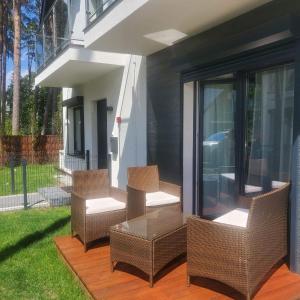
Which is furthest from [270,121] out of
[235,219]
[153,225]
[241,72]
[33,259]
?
[33,259]

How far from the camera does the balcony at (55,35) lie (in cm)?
718

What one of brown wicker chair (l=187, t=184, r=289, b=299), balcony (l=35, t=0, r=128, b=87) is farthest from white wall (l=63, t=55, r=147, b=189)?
brown wicker chair (l=187, t=184, r=289, b=299)

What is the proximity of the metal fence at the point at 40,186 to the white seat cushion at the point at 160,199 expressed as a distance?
2723 millimetres

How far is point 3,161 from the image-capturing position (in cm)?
1388

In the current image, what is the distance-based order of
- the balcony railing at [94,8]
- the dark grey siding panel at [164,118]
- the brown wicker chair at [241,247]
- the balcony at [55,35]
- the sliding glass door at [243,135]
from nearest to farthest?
the brown wicker chair at [241,247] < the sliding glass door at [243,135] < the balcony railing at [94,8] < the dark grey siding panel at [164,118] < the balcony at [55,35]

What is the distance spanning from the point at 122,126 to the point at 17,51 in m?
10.3

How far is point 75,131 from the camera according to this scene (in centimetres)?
1206

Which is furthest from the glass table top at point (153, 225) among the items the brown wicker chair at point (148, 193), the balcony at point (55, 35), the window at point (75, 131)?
the window at point (75, 131)

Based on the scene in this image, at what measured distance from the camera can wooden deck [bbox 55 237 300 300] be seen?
3193mm

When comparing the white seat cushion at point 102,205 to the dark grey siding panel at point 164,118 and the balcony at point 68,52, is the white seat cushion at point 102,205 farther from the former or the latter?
the balcony at point 68,52

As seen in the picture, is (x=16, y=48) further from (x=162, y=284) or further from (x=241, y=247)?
(x=241, y=247)

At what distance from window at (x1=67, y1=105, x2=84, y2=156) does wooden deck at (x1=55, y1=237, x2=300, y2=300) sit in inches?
288

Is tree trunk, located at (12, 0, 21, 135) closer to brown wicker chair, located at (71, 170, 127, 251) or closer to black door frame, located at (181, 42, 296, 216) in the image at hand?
brown wicker chair, located at (71, 170, 127, 251)

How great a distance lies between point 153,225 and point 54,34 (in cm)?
577
